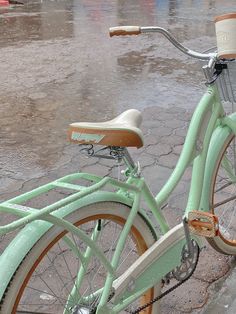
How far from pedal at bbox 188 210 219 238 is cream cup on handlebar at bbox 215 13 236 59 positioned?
2.16 feet

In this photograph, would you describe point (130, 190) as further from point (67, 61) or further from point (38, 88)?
point (67, 61)

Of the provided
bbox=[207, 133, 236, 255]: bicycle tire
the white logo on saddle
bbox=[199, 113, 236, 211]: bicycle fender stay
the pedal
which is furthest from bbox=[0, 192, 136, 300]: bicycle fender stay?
bbox=[207, 133, 236, 255]: bicycle tire

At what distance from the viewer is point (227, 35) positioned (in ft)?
6.36

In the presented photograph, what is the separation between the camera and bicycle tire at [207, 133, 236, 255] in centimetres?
232

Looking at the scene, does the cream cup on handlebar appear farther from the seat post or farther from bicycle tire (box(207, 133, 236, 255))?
the seat post

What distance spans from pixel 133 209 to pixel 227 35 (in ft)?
2.64

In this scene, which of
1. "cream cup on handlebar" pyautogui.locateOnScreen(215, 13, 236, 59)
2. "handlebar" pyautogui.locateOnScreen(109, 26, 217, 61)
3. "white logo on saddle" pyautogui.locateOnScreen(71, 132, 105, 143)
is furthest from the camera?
"handlebar" pyautogui.locateOnScreen(109, 26, 217, 61)

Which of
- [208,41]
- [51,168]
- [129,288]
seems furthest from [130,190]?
[208,41]

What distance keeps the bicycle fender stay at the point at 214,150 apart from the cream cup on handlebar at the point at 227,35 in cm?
41

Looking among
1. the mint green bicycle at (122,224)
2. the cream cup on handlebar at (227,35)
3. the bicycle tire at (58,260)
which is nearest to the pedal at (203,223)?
the mint green bicycle at (122,224)

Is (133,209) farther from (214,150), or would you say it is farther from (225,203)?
(225,203)

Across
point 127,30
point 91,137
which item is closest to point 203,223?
point 91,137

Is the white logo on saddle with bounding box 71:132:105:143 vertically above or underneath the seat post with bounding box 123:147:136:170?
above

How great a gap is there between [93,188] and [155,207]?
17.5 inches
